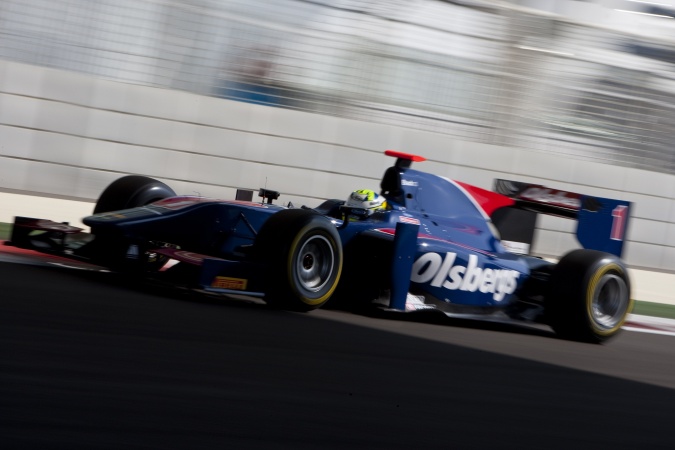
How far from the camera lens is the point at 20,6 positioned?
11.7m

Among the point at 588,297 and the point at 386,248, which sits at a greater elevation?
the point at 386,248

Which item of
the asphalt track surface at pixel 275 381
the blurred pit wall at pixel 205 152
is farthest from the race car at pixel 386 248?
the blurred pit wall at pixel 205 152

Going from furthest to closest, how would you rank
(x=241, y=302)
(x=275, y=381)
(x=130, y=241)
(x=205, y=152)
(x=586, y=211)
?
(x=205, y=152) → (x=586, y=211) → (x=241, y=302) → (x=130, y=241) → (x=275, y=381)

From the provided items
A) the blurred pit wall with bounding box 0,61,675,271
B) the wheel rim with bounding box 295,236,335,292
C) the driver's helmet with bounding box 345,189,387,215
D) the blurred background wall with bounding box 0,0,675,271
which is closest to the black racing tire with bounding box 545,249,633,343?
the driver's helmet with bounding box 345,189,387,215

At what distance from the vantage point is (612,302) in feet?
26.9

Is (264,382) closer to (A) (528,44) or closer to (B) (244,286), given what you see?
(B) (244,286)

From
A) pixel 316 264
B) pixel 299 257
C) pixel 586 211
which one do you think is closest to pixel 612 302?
pixel 586 211

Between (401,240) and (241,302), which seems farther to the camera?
(401,240)

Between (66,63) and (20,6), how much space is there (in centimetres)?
84

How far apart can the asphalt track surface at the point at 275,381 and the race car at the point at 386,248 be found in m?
0.22

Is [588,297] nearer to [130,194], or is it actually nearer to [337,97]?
[130,194]

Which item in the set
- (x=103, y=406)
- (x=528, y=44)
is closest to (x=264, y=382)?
(x=103, y=406)

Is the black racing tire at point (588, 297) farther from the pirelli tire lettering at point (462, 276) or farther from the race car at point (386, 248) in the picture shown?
the pirelli tire lettering at point (462, 276)

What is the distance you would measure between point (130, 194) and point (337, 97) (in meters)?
5.90
